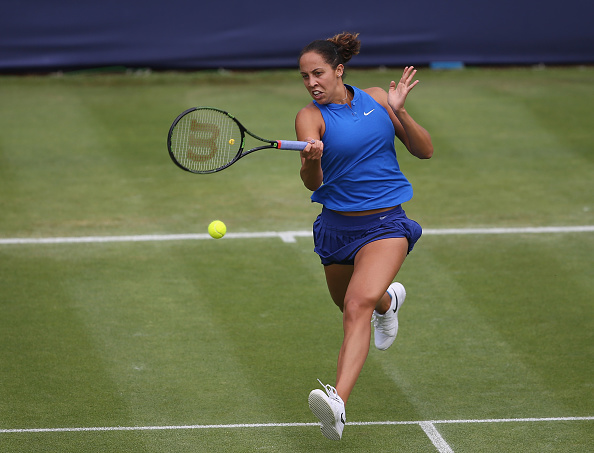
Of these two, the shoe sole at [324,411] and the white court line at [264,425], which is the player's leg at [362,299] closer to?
the shoe sole at [324,411]

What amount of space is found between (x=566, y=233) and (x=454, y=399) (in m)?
4.10

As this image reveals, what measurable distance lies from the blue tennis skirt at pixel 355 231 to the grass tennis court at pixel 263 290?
1016 millimetres

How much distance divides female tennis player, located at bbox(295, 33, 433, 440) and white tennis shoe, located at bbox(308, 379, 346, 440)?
54cm

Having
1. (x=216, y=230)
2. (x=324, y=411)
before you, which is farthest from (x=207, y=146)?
(x=324, y=411)

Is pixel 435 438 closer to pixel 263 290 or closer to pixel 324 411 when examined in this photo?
A: pixel 324 411

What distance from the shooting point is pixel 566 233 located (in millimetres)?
9703

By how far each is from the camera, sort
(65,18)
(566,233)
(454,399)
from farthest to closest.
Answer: (65,18) < (566,233) < (454,399)

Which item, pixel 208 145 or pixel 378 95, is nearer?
pixel 378 95

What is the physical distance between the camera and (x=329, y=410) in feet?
16.1

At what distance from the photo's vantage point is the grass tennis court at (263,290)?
229 inches

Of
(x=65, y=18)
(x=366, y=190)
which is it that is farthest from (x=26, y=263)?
(x=65, y=18)

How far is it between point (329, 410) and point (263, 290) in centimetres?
332

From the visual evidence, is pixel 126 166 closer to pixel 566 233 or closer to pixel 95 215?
pixel 95 215

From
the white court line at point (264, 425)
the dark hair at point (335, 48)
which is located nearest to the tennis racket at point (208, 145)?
the dark hair at point (335, 48)
